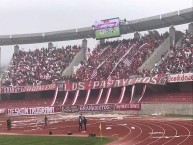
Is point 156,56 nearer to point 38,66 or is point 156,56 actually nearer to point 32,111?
point 32,111

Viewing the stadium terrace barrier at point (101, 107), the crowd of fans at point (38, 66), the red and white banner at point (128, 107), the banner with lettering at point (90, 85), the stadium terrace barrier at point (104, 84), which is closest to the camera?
the stadium terrace barrier at point (104, 84)

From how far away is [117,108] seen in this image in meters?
51.2

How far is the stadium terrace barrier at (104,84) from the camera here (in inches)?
1858

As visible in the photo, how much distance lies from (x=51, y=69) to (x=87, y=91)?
1092cm

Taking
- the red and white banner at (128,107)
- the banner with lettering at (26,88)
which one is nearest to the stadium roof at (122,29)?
the banner with lettering at (26,88)

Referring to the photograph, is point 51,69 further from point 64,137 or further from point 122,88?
point 64,137

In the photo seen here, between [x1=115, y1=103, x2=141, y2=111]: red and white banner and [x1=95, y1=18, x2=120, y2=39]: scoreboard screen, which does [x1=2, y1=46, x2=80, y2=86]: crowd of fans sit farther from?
[x1=115, y1=103, x2=141, y2=111]: red and white banner

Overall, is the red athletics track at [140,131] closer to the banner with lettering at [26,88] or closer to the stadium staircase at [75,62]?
the banner with lettering at [26,88]

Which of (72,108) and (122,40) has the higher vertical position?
(122,40)

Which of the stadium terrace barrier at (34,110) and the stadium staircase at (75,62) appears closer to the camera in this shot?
the stadium terrace barrier at (34,110)

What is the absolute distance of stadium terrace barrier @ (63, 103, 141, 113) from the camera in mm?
49656

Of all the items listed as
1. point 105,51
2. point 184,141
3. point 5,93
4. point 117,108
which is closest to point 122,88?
point 117,108

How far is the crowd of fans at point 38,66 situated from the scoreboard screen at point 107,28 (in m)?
5.04

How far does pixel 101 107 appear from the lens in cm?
5222
